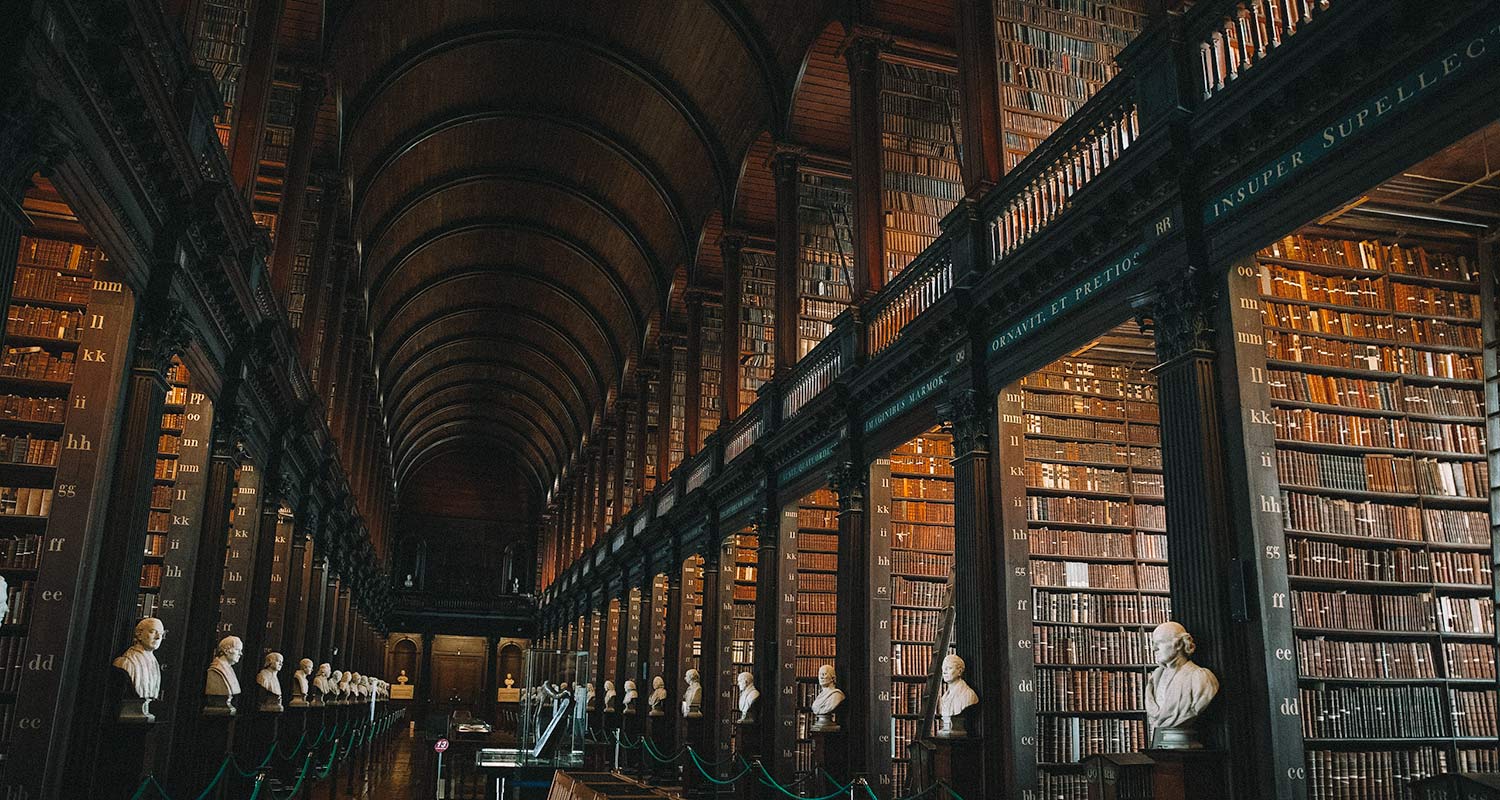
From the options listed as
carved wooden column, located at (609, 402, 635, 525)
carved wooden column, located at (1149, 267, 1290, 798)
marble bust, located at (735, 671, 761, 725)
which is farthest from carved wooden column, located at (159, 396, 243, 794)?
carved wooden column, located at (609, 402, 635, 525)

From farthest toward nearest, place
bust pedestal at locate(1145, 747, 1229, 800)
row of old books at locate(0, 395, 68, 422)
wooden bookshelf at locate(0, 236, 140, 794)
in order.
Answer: row of old books at locate(0, 395, 68, 422) < wooden bookshelf at locate(0, 236, 140, 794) < bust pedestal at locate(1145, 747, 1229, 800)

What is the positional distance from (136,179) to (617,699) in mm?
14918

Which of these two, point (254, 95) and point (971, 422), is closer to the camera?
point (971, 422)

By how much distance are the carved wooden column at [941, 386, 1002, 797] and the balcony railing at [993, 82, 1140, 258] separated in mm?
1249

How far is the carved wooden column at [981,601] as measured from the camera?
717 cm

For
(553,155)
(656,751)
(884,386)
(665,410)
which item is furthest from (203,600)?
(553,155)

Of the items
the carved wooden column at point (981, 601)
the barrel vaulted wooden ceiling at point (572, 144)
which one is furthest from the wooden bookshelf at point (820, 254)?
the carved wooden column at point (981, 601)

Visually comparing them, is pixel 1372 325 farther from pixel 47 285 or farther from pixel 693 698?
pixel 693 698

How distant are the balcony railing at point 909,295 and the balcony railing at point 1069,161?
84 centimetres

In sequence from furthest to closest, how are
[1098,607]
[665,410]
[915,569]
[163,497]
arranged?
[665,410] → [915,569] → [163,497] → [1098,607]

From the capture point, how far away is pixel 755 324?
1531 centimetres

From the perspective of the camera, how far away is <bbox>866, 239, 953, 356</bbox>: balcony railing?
8.64m

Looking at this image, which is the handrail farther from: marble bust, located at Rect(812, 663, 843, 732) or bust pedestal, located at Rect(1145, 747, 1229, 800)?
marble bust, located at Rect(812, 663, 843, 732)

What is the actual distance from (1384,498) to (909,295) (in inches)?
158
